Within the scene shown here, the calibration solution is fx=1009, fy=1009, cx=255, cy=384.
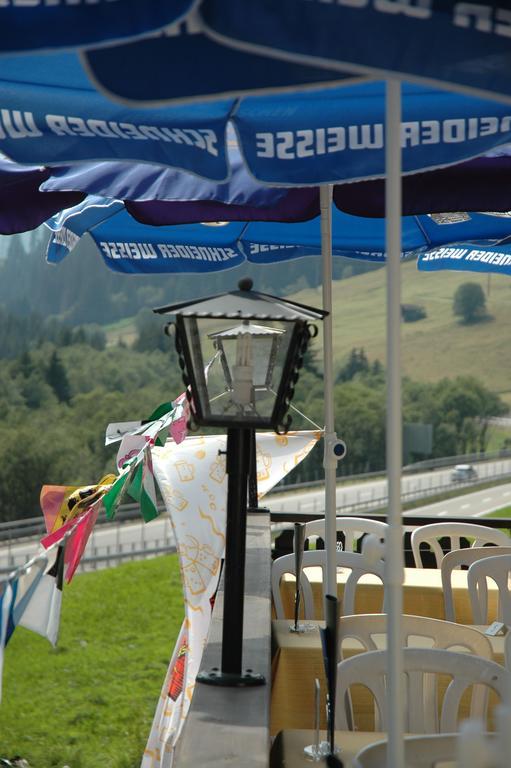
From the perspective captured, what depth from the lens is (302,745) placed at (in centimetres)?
220

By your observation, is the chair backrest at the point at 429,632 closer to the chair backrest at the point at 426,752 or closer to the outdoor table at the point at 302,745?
the outdoor table at the point at 302,745

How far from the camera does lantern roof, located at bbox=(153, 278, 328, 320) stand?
7.09ft

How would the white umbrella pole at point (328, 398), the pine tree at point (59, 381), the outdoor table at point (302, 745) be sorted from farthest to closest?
1. the pine tree at point (59, 381)
2. the white umbrella pole at point (328, 398)
3. the outdoor table at point (302, 745)

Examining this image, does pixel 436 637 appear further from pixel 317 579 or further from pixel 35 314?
pixel 35 314

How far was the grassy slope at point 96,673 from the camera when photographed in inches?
545

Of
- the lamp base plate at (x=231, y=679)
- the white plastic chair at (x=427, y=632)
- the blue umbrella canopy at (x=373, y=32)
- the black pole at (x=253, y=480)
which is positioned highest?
the blue umbrella canopy at (x=373, y=32)

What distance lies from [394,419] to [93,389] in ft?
198

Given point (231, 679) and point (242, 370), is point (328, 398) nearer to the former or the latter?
point (242, 370)

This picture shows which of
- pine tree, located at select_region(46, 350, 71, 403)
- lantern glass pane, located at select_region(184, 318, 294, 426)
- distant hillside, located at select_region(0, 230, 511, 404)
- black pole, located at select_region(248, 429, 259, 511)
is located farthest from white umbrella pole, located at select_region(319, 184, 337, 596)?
pine tree, located at select_region(46, 350, 71, 403)

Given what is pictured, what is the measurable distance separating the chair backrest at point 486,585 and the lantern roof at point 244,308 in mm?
1784

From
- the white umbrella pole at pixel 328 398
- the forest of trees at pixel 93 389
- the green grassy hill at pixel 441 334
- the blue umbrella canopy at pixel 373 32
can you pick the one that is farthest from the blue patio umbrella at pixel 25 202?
the green grassy hill at pixel 441 334

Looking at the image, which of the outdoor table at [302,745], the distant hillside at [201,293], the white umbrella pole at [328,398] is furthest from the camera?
the distant hillside at [201,293]

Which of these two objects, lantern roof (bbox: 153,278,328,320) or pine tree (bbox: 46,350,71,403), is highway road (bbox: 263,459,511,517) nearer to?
pine tree (bbox: 46,350,71,403)

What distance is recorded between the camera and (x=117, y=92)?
152 cm
